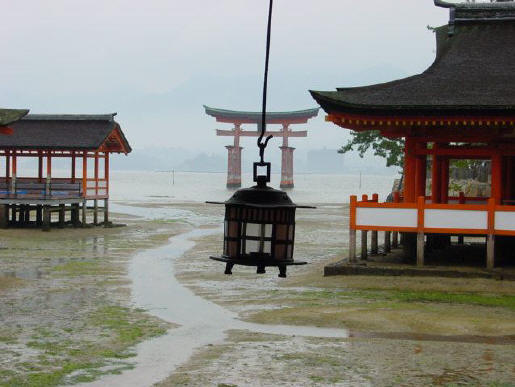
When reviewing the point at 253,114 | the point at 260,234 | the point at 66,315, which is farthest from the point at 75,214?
the point at 253,114

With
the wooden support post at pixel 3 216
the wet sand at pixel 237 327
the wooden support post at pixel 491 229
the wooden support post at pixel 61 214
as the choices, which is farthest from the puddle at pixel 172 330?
the wooden support post at pixel 3 216

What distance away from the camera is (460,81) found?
2434 centimetres

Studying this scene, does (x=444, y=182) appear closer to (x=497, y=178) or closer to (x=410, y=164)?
(x=410, y=164)

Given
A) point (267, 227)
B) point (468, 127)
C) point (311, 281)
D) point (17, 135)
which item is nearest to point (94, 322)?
point (311, 281)

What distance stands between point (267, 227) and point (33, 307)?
1202 centimetres

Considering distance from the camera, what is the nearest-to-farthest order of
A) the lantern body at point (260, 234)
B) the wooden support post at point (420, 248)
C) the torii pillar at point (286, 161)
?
the lantern body at point (260, 234)
the wooden support post at point (420, 248)
the torii pillar at point (286, 161)

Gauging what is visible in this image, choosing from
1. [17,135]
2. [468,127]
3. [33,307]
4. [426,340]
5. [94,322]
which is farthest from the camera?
[17,135]

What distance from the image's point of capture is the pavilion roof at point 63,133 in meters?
40.4

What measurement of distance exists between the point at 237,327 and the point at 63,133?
2642cm

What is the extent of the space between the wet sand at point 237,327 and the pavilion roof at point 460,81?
14.0ft

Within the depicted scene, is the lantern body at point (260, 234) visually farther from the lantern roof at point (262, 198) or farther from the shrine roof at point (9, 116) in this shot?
the shrine roof at point (9, 116)

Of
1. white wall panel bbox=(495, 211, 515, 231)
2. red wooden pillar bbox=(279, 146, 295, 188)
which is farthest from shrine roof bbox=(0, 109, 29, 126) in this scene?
red wooden pillar bbox=(279, 146, 295, 188)

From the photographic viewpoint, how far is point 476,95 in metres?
23.3

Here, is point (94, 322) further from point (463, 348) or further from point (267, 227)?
point (267, 227)
